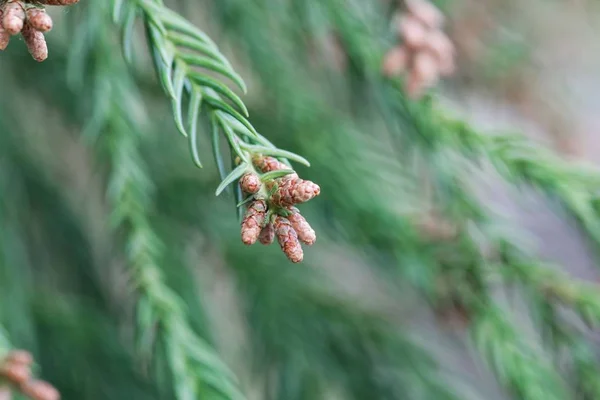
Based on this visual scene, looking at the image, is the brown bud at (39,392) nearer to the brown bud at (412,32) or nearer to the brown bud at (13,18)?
the brown bud at (13,18)

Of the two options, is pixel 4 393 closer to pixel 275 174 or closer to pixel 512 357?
pixel 275 174

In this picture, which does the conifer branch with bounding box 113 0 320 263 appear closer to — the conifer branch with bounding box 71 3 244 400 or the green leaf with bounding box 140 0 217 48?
the green leaf with bounding box 140 0 217 48

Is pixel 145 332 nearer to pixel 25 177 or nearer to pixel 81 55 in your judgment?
pixel 81 55

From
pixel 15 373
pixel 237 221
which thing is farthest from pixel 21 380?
pixel 237 221

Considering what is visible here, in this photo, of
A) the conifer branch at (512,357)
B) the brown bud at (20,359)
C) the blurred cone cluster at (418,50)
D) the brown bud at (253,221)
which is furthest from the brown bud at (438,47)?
the brown bud at (20,359)

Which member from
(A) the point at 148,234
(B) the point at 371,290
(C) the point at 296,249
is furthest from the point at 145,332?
(B) the point at 371,290

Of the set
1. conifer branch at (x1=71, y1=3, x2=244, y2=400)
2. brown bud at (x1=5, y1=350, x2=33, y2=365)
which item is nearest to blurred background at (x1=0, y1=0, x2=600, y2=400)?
conifer branch at (x1=71, y1=3, x2=244, y2=400)
